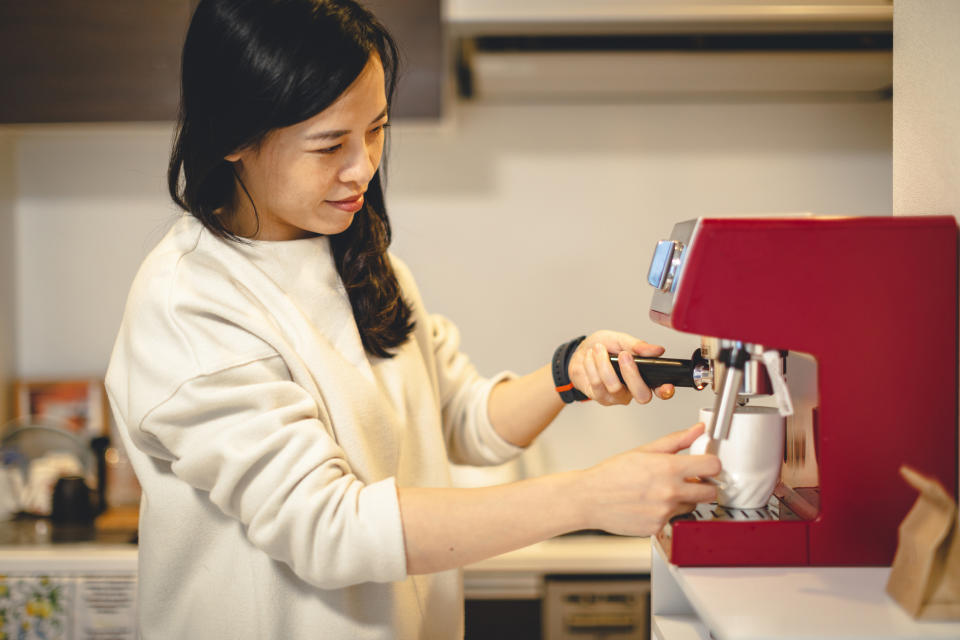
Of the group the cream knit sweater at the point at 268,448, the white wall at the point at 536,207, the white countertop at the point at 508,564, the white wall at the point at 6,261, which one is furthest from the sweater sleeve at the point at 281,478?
the white wall at the point at 6,261

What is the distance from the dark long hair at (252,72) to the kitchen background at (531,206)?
1090 mm

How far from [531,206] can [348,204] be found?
113cm

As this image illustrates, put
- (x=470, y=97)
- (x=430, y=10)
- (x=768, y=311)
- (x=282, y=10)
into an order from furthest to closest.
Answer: (x=470, y=97), (x=430, y=10), (x=282, y=10), (x=768, y=311)

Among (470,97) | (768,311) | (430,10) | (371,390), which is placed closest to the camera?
(768,311)

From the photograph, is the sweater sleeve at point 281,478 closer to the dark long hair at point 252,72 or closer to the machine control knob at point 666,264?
the dark long hair at point 252,72

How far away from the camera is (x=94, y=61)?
170 centimetres

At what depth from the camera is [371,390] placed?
1.00 m

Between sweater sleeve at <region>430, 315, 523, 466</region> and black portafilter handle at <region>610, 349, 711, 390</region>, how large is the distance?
1.05 ft

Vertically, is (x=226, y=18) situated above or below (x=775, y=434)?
above

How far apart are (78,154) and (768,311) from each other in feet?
6.19

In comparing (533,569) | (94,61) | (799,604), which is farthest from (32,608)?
(799,604)

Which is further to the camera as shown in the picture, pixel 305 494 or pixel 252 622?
pixel 252 622

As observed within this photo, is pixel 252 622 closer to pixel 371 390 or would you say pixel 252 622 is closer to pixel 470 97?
pixel 371 390

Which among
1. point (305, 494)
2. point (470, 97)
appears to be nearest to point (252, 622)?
point (305, 494)
